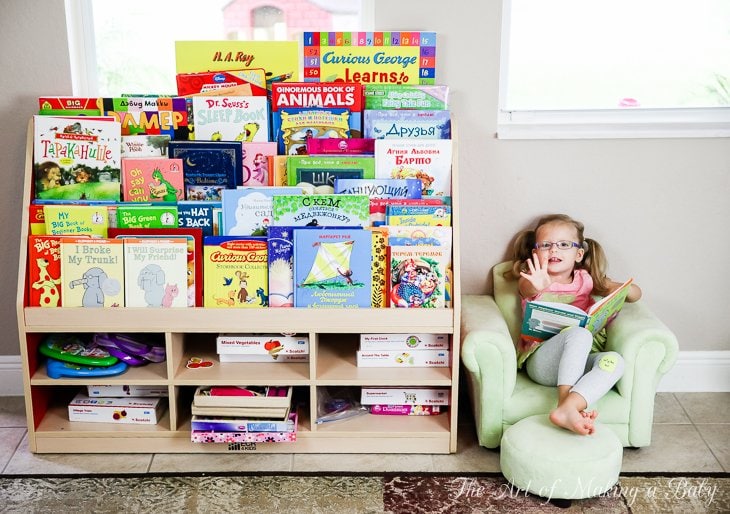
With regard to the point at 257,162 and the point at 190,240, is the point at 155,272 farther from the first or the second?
the point at 257,162

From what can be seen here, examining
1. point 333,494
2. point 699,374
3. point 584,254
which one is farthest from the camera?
point 699,374

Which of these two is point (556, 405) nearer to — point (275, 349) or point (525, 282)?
point (525, 282)

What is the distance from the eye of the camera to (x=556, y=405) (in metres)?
2.58

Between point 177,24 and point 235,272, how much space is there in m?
1.06

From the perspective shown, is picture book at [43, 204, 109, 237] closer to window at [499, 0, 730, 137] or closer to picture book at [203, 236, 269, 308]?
picture book at [203, 236, 269, 308]

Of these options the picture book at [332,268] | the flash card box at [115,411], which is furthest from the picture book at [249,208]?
the flash card box at [115,411]

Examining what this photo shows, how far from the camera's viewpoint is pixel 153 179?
263 cm

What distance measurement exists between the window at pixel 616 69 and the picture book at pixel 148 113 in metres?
1.20

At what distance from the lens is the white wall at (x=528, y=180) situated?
2.81 meters

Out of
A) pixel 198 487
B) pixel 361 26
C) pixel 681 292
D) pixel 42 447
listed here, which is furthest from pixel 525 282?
pixel 42 447

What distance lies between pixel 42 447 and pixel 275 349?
879mm

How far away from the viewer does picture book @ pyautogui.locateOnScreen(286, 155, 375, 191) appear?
2.61 meters

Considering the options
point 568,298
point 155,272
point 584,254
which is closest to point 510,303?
point 568,298

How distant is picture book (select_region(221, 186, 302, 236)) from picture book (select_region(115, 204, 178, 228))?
177 millimetres
